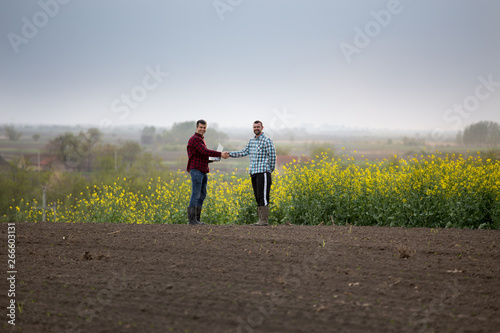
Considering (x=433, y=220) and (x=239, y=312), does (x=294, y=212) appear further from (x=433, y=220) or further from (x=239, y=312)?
(x=239, y=312)

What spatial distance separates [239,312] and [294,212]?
555 cm

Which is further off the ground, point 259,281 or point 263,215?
point 263,215

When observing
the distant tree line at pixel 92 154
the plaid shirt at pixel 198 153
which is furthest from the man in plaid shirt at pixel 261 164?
the distant tree line at pixel 92 154

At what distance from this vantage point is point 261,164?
9242 millimetres

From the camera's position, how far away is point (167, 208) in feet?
36.0

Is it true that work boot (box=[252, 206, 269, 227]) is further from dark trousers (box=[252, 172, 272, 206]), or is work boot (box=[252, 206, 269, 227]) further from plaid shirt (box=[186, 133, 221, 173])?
plaid shirt (box=[186, 133, 221, 173])

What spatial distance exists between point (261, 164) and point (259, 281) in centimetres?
412

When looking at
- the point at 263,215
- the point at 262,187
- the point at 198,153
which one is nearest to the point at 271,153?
the point at 262,187

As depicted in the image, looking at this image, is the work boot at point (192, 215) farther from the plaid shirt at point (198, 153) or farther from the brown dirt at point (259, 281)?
the brown dirt at point (259, 281)

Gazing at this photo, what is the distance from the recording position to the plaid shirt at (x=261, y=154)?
9.25 metres

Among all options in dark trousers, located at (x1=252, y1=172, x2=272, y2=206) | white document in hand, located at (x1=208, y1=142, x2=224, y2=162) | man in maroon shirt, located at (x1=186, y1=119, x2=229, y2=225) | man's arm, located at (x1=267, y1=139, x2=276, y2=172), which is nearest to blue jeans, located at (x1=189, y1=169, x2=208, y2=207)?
man in maroon shirt, located at (x1=186, y1=119, x2=229, y2=225)

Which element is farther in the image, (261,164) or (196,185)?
(196,185)

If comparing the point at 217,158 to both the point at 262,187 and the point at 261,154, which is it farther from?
the point at 262,187

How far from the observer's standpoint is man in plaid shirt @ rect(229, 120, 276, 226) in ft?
30.3
